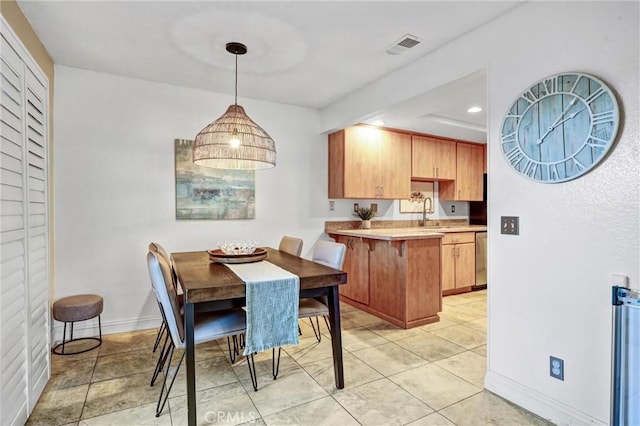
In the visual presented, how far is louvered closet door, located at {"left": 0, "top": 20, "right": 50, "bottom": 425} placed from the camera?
1682mm

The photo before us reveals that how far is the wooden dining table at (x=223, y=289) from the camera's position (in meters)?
1.79

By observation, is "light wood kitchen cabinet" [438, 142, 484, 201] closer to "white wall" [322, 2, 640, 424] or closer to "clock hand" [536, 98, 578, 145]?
"white wall" [322, 2, 640, 424]

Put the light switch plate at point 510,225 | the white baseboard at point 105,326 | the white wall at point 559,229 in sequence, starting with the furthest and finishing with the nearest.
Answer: the white baseboard at point 105,326 → the light switch plate at point 510,225 → the white wall at point 559,229

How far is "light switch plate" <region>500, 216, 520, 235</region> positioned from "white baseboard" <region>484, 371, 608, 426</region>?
3.03 feet

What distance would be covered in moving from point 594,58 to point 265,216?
10.5 ft

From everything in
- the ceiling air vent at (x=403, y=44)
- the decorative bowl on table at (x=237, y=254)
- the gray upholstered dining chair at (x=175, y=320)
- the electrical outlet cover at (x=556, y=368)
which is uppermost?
the ceiling air vent at (x=403, y=44)

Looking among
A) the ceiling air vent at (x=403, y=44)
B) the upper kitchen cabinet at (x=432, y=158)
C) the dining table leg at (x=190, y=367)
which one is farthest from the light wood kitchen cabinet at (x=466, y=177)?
the dining table leg at (x=190, y=367)

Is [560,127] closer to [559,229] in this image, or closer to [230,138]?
[559,229]

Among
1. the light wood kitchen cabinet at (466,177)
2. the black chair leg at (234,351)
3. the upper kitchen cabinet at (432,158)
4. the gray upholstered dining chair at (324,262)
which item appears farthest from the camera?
the light wood kitchen cabinet at (466,177)

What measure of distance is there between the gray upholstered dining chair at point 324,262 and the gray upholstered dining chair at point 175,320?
0.47m

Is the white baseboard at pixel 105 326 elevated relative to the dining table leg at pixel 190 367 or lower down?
lower down

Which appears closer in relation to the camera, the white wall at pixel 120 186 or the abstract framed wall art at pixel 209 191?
the white wall at pixel 120 186

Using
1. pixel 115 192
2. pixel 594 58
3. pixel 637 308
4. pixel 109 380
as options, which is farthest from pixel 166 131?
pixel 637 308

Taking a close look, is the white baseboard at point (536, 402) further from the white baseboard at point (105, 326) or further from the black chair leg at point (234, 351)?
the white baseboard at point (105, 326)
